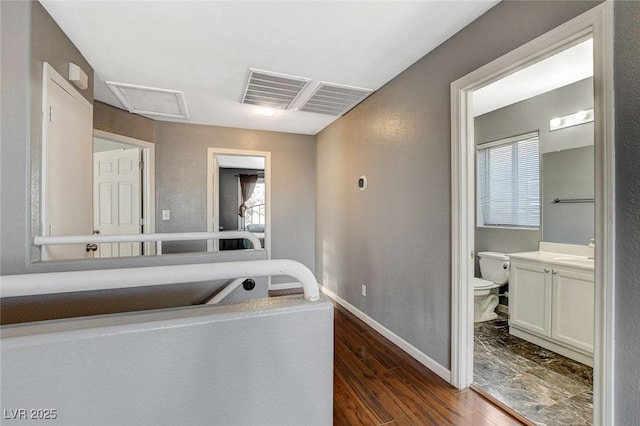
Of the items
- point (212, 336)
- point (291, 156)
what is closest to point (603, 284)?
point (212, 336)

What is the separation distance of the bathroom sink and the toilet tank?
0.60 meters

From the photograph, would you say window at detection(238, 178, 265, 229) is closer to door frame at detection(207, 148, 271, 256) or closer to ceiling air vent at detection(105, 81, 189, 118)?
door frame at detection(207, 148, 271, 256)

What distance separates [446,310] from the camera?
80.4 inches

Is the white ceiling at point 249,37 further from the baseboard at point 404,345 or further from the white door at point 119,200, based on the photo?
the baseboard at point 404,345

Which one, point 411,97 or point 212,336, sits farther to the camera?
point 411,97

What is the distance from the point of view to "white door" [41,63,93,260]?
165cm

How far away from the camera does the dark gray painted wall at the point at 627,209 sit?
44.1 inches

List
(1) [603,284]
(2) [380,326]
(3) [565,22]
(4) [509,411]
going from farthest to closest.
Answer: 1. (2) [380,326]
2. (4) [509,411]
3. (3) [565,22]
4. (1) [603,284]

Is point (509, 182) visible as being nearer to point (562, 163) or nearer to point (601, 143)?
point (562, 163)

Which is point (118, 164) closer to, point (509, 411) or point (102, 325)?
point (102, 325)

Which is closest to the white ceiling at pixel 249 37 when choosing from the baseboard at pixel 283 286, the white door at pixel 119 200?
the white door at pixel 119 200

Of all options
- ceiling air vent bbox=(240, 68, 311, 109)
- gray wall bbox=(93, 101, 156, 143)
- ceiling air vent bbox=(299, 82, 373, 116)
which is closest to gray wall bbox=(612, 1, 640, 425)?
ceiling air vent bbox=(299, 82, 373, 116)

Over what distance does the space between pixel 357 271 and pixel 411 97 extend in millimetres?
1858

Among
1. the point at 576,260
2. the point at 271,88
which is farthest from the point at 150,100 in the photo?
the point at 576,260
